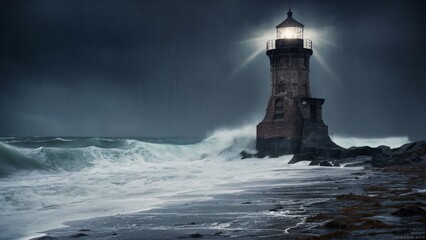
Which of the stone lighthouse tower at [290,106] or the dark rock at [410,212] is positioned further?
the stone lighthouse tower at [290,106]

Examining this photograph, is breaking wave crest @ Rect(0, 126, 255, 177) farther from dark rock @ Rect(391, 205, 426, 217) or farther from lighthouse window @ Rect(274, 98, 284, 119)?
dark rock @ Rect(391, 205, 426, 217)

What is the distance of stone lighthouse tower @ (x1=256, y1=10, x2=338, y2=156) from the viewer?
31.3 m

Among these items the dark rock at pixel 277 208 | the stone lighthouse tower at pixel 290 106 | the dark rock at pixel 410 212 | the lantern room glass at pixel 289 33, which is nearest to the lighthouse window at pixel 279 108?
the stone lighthouse tower at pixel 290 106

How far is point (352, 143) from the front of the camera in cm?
4572

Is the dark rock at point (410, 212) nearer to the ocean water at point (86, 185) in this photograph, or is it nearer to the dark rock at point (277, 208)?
the dark rock at point (277, 208)

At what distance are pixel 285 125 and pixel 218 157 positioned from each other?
271 inches

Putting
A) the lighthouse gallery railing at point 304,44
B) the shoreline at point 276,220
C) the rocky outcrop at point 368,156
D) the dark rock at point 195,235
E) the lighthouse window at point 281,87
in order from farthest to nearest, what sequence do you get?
the lighthouse gallery railing at point 304,44 < the lighthouse window at point 281,87 < the rocky outcrop at point 368,156 < the dark rock at point 195,235 < the shoreline at point 276,220

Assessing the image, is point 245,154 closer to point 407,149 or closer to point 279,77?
point 279,77

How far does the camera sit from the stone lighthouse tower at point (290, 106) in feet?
103

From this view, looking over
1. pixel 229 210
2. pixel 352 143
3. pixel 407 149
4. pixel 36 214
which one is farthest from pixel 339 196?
pixel 352 143

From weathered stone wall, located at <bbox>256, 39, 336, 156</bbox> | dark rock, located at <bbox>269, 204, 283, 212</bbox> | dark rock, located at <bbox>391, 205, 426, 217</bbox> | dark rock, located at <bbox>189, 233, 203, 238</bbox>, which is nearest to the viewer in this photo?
dark rock, located at <bbox>189, 233, 203, 238</bbox>

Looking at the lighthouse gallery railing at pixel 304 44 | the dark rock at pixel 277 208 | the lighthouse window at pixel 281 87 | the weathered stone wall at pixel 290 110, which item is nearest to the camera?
the dark rock at pixel 277 208

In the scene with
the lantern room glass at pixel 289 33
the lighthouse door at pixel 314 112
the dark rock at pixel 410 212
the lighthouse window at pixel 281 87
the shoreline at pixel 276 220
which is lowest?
the shoreline at pixel 276 220

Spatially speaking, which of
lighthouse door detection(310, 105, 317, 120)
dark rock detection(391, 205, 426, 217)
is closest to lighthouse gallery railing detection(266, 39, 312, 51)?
lighthouse door detection(310, 105, 317, 120)
